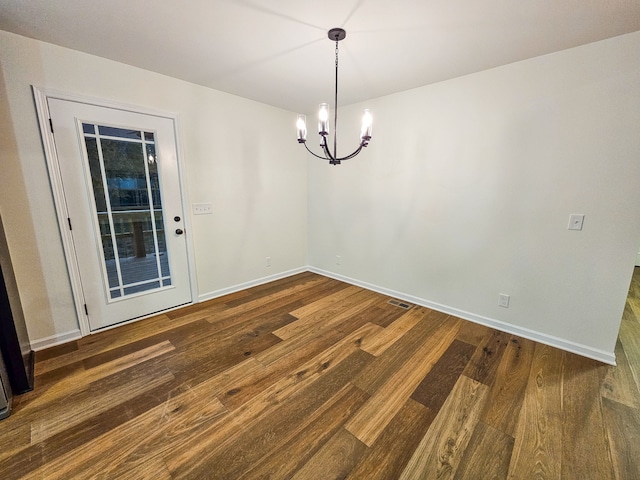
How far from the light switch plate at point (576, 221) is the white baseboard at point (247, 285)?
332cm

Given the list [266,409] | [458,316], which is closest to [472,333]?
[458,316]

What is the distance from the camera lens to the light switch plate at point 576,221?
Answer: 2.15 metres

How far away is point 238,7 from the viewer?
164cm

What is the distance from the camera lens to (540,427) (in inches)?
61.3

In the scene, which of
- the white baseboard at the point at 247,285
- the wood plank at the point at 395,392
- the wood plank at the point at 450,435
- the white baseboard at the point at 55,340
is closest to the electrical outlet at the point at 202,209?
the white baseboard at the point at 247,285

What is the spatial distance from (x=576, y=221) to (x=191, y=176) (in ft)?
12.2

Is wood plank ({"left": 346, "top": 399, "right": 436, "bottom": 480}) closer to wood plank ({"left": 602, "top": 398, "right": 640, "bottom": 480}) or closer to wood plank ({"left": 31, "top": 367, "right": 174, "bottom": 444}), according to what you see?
wood plank ({"left": 602, "top": 398, "right": 640, "bottom": 480})

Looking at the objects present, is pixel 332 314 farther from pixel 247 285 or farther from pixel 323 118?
pixel 323 118

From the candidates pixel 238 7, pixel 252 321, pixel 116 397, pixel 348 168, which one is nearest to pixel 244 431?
pixel 116 397

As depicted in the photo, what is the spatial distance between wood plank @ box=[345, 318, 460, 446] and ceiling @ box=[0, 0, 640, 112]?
2491mm

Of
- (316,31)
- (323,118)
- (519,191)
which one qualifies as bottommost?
(519,191)

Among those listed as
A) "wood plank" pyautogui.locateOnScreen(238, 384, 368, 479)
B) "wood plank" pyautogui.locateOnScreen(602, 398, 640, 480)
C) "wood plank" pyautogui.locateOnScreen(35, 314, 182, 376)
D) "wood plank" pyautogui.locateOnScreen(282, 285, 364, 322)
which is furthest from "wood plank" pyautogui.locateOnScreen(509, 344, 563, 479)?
"wood plank" pyautogui.locateOnScreen(35, 314, 182, 376)

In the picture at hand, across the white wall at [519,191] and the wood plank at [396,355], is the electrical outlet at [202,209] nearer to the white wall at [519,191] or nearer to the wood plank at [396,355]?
the white wall at [519,191]

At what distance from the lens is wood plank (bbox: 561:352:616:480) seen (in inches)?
52.5
